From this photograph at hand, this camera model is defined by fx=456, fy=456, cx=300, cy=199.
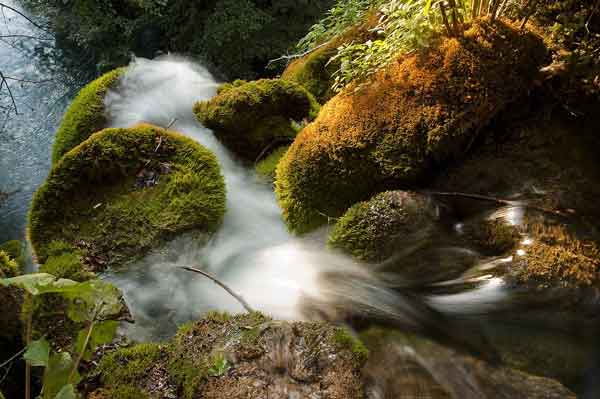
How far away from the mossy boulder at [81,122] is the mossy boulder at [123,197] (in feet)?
2.76

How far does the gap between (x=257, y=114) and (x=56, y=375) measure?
3.00 meters

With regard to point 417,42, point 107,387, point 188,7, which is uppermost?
Result: point 188,7

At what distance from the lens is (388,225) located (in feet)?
9.62

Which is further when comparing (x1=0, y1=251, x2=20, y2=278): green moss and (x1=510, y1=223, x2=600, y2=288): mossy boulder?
(x1=0, y1=251, x2=20, y2=278): green moss

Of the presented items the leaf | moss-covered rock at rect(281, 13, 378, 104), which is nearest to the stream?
moss-covered rock at rect(281, 13, 378, 104)

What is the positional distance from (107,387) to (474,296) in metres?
2.22

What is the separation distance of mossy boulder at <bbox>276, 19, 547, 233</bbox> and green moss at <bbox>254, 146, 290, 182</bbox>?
0.97m

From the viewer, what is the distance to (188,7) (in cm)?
711

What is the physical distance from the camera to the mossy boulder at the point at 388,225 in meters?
2.91

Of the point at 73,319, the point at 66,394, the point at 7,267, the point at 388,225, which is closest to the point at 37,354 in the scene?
the point at 66,394

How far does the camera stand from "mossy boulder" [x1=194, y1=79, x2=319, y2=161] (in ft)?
14.6

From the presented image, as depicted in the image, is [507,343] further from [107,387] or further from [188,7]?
[188,7]

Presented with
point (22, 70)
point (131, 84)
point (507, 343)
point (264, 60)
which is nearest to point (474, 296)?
point (507, 343)

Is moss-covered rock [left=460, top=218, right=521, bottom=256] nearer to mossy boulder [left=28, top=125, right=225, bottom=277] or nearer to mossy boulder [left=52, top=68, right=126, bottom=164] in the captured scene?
mossy boulder [left=28, top=125, right=225, bottom=277]
